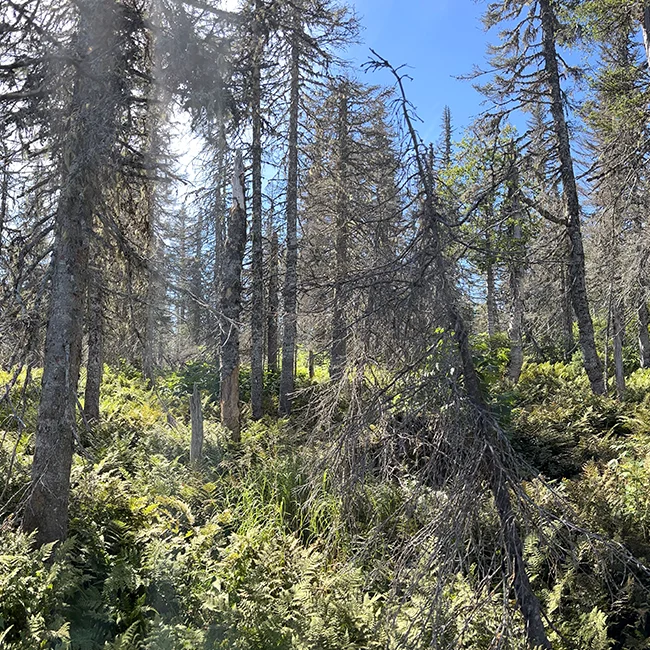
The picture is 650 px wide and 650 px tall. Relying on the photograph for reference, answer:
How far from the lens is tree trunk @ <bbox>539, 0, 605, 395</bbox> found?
10430 mm

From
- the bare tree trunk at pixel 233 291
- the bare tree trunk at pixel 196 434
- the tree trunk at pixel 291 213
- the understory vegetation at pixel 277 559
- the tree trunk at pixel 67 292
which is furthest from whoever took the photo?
the tree trunk at pixel 291 213

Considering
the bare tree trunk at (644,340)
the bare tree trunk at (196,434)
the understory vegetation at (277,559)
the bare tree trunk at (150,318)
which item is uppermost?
the bare tree trunk at (644,340)

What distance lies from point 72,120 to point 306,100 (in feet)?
30.3

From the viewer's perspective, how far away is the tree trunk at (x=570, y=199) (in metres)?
10.4

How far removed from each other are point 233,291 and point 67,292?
5498 millimetres

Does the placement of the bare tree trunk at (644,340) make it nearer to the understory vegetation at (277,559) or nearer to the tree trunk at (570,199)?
the tree trunk at (570,199)

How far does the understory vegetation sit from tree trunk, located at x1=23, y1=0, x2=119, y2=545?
228 mm

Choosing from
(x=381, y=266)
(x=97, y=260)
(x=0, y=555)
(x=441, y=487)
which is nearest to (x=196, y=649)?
(x=0, y=555)

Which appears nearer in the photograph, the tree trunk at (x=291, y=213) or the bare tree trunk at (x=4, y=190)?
the bare tree trunk at (x=4, y=190)

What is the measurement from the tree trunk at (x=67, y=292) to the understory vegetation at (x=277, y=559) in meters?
0.23

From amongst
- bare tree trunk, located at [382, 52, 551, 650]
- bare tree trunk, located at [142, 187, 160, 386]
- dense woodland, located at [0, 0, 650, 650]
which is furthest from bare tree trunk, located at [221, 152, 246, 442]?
bare tree trunk, located at [382, 52, 551, 650]

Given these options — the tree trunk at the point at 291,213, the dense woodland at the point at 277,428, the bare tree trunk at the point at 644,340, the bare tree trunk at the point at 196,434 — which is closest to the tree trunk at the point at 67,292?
the dense woodland at the point at 277,428

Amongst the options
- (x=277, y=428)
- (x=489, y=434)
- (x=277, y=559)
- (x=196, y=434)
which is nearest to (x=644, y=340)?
(x=277, y=428)

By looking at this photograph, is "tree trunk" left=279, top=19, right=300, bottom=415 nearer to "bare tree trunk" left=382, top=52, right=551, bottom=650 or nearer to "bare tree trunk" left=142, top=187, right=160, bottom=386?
"bare tree trunk" left=142, top=187, right=160, bottom=386
